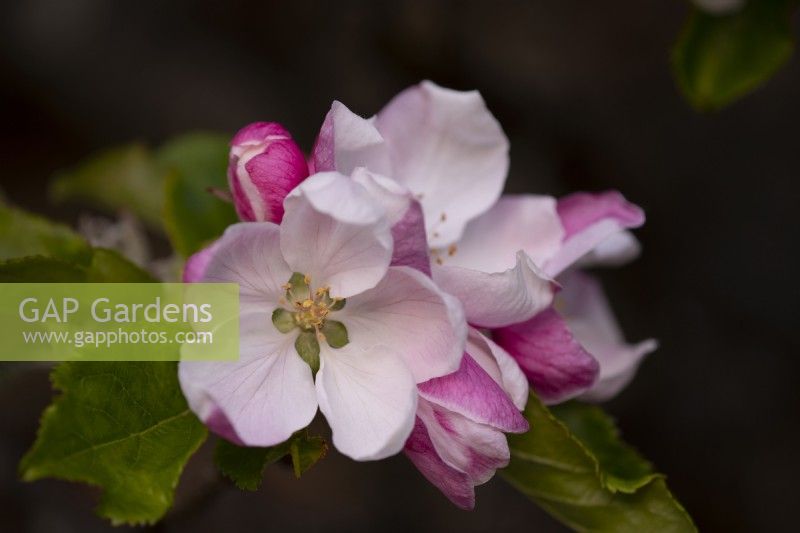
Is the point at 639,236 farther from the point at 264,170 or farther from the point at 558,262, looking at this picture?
the point at 264,170

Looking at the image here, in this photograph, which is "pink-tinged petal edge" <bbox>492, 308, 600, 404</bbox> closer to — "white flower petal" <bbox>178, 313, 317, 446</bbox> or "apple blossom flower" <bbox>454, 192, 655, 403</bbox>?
"apple blossom flower" <bbox>454, 192, 655, 403</bbox>

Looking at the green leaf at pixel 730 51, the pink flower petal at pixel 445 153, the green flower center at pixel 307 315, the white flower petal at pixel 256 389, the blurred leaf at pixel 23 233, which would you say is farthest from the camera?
the green leaf at pixel 730 51

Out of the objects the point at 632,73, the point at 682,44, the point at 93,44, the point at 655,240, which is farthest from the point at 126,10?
the point at 682,44

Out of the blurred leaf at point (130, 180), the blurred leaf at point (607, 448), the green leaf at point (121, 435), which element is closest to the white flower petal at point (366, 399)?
the green leaf at point (121, 435)

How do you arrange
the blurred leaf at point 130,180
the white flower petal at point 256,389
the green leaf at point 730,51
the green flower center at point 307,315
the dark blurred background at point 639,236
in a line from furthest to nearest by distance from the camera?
the dark blurred background at point 639,236 < the blurred leaf at point 130,180 < the green leaf at point 730,51 < the green flower center at point 307,315 < the white flower petal at point 256,389

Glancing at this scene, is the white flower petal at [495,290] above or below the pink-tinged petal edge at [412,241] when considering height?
below

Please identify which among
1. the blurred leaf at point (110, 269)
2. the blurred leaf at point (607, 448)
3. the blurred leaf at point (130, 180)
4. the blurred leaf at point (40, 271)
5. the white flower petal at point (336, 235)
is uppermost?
the white flower petal at point (336, 235)

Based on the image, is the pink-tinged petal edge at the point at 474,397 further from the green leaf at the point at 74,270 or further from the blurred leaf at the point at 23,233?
the blurred leaf at the point at 23,233

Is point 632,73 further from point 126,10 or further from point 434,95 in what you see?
point 434,95
